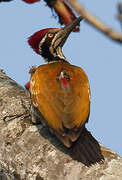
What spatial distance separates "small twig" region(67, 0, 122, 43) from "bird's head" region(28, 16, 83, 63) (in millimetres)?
3535

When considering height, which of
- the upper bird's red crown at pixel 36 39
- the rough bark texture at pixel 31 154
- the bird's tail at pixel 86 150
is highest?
the upper bird's red crown at pixel 36 39

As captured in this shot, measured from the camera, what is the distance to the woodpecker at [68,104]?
9.92 ft

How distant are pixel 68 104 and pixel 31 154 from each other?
0.55 metres

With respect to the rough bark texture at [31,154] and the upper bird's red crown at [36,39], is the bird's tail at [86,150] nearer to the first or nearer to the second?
the rough bark texture at [31,154]

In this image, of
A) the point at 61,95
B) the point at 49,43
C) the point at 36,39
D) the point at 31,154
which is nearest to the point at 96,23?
the point at 31,154

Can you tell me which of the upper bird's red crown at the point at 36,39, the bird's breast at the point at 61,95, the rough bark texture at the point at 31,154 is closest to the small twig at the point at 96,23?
the rough bark texture at the point at 31,154

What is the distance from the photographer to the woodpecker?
3023 millimetres

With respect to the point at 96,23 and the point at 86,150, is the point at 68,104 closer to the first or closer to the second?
the point at 86,150

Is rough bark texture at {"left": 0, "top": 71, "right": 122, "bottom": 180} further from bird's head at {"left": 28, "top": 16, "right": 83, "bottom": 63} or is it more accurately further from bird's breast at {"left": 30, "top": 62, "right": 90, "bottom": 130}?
bird's head at {"left": 28, "top": 16, "right": 83, "bottom": 63}

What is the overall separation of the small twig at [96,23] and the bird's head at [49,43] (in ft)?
11.6

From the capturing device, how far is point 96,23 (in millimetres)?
→ 660

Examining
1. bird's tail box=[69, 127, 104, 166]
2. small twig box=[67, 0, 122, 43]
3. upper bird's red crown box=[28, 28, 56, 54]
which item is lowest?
bird's tail box=[69, 127, 104, 166]

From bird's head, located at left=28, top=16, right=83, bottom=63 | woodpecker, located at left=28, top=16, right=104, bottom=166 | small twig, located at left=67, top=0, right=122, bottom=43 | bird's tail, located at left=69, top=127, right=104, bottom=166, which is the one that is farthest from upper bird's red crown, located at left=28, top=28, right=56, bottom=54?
small twig, located at left=67, top=0, right=122, bottom=43

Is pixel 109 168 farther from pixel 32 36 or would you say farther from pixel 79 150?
pixel 32 36
